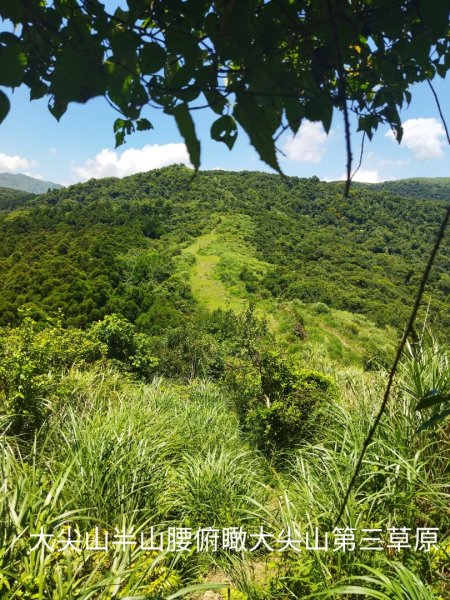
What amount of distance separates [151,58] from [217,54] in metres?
0.12

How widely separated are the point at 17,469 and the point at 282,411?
3194mm

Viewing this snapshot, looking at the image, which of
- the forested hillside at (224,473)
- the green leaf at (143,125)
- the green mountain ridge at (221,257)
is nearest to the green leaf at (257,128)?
the forested hillside at (224,473)

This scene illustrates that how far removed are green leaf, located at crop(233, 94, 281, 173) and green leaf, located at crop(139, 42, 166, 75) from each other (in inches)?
7.9

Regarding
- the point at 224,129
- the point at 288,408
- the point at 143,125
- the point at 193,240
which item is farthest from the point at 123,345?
the point at 193,240

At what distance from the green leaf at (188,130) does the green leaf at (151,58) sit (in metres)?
0.18

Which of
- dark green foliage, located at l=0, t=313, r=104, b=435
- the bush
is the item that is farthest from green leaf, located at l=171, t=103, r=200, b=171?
the bush

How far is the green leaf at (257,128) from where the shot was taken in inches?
20.9

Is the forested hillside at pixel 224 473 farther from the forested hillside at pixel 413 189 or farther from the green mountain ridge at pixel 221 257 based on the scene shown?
the forested hillside at pixel 413 189

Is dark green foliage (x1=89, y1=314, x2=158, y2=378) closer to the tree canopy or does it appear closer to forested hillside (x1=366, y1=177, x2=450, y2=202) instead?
the tree canopy

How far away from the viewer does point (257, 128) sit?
556 millimetres

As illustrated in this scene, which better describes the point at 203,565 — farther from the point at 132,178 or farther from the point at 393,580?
the point at 132,178

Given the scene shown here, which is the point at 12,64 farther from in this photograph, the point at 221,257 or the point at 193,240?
the point at 193,240

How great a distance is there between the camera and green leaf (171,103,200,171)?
0.54 metres

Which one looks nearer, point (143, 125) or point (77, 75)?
point (77, 75)
